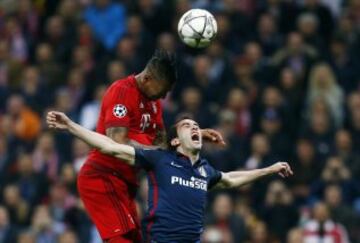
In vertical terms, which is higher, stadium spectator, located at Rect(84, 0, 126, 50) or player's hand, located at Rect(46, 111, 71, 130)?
stadium spectator, located at Rect(84, 0, 126, 50)

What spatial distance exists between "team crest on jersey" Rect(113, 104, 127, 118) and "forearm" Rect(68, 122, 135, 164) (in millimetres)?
331

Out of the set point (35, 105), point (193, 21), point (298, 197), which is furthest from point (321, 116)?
point (193, 21)

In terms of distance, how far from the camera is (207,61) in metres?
19.4

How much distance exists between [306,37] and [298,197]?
9.37 ft

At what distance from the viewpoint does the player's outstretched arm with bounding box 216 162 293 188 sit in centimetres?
1201

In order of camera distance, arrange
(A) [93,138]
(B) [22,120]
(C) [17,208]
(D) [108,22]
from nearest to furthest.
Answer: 1. (A) [93,138]
2. (C) [17,208]
3. (B) [22,120]
4. (D) [108,22]

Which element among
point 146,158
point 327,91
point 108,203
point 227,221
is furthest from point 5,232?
point 146,158

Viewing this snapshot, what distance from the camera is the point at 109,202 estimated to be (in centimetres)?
1198

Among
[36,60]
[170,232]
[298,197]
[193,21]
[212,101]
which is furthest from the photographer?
[36,60]

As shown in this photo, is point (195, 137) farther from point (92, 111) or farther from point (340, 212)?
point (92, 111)

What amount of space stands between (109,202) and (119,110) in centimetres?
87

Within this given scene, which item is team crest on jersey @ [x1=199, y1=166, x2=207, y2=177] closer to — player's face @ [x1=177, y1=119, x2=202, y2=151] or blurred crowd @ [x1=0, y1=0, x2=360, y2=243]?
player's face @ [x1=177, y1=119, x2=202, y2=151]

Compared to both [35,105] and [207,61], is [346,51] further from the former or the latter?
[35,105]

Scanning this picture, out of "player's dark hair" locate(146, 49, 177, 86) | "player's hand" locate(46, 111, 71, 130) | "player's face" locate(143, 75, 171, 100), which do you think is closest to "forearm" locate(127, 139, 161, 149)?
"player's face" locate(143, 75, 171, 100)
